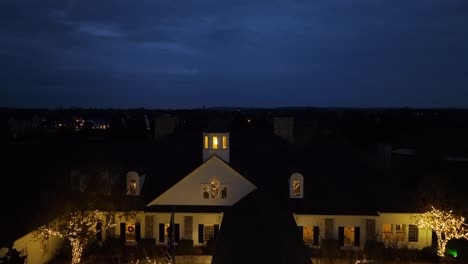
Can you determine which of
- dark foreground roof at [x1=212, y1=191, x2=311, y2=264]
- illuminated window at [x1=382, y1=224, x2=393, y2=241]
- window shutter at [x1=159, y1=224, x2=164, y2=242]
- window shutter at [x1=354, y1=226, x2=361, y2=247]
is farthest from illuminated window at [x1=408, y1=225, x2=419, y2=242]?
window shutter at [x1=159, y1=224, x2=164, y2=242]

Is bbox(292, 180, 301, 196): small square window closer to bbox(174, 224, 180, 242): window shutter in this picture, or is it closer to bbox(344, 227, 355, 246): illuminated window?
bbox(344, 227, 355, 246): illuminated window

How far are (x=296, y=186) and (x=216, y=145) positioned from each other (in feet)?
19.5

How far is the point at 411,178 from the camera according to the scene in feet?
124

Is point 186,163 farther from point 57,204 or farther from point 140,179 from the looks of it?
point 57,204

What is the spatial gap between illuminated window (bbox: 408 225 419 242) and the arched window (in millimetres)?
7102

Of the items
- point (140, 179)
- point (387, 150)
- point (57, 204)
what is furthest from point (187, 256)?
point (387, 150)

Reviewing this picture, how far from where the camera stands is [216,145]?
30.4 metres

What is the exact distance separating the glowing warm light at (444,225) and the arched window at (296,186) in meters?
7.57

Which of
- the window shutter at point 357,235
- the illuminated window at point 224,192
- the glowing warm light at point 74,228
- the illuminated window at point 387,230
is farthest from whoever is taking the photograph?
the illuminated window at point 224,192

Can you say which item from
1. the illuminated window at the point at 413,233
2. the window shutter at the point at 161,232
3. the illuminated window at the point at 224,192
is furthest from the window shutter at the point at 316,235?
the window shutter at the point at 161,232

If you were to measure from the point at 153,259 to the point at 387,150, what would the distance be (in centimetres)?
1974

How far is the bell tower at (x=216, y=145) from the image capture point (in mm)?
30391

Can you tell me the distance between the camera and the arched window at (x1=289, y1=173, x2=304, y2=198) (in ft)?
95.4

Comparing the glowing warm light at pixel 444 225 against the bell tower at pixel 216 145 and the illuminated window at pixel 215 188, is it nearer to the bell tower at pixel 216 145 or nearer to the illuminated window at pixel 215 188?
the illuminated window at pixel 215 188
